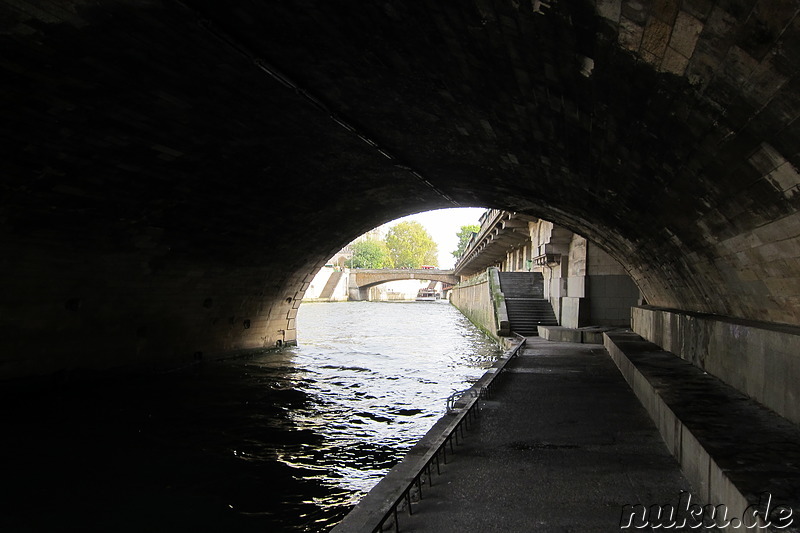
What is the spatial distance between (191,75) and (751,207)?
6.61m

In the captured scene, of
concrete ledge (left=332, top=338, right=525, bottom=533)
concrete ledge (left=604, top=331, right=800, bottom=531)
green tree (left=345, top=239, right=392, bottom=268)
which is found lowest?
concrete ledge (left=332, top=338, right=525, bottom=533)

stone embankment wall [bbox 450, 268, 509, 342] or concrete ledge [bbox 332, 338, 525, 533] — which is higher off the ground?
stone embankment wall [bbox 450, 268, 509, 342]

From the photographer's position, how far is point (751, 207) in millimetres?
5801

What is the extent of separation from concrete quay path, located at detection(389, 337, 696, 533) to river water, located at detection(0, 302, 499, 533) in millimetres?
1504

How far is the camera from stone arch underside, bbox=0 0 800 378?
470 cm

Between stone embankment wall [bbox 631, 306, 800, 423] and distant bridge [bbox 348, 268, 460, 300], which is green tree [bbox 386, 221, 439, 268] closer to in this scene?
distant bridge [bbox 348, 268, 460, 300]

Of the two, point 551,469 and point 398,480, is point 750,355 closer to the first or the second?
point 551,469

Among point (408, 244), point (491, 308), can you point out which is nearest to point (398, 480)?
point (491, 308)

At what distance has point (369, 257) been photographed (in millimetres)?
116312

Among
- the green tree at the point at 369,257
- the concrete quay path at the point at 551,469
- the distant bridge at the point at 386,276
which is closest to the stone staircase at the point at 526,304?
the concrete quay path at the point at 551,469

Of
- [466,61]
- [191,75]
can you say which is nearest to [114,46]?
[191,75]

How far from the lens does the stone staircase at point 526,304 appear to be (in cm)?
2392

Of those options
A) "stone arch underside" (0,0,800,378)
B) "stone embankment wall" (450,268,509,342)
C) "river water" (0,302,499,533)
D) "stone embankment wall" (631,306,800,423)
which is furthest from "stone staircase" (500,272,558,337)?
A: "stone embankment wall" (631,306,800,423)

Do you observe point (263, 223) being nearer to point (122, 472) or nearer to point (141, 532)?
point (122, 472)
